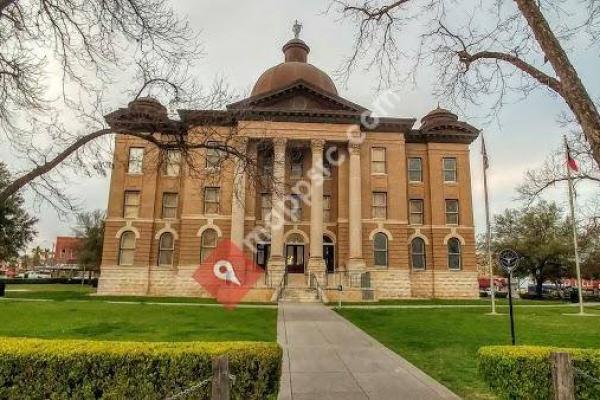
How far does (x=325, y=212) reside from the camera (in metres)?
37.1

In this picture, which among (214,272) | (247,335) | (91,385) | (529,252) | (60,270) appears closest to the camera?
(91,385)

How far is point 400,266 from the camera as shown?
35.6 meters

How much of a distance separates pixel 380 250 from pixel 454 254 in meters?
6.36

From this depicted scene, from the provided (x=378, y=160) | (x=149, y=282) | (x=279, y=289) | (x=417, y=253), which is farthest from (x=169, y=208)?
(x=417, y=253)

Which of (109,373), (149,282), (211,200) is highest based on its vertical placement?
(211,200)

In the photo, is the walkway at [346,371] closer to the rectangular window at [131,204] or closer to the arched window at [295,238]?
the arched window at [295,238]

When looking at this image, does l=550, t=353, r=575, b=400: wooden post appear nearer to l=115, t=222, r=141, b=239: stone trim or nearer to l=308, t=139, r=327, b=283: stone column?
l=308, t=139, r=327, b=283: stone column

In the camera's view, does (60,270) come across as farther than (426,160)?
Yes

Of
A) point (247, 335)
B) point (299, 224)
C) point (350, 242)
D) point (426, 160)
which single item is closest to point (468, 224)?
point (426, 160)

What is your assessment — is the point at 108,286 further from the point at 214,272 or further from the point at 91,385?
the point at 91,385

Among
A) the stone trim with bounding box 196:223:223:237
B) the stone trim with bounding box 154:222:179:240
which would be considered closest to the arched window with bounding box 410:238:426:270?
the stone trim with bounding box 196:223:223:237

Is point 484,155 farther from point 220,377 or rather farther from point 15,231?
point 15,231

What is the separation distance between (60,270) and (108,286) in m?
80.6

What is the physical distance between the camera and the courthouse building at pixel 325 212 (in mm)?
34594
